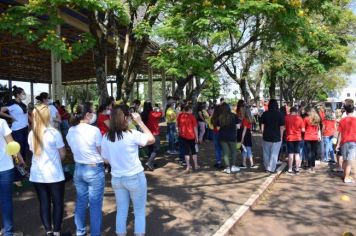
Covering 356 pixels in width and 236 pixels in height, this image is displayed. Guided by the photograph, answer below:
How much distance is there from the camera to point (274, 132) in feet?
31.5

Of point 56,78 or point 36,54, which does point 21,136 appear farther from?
point 36,54

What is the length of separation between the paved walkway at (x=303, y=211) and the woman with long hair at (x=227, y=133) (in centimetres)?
120

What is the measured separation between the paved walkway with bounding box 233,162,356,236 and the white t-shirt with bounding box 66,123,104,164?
2.42m

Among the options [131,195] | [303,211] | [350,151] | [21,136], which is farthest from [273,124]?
[131,195]

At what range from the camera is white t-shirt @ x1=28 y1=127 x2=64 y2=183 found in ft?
15.5

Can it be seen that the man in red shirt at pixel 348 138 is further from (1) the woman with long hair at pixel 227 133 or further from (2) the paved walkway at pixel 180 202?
(1) the woman with long hair at pixel 227 133

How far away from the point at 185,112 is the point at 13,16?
14.7 ft

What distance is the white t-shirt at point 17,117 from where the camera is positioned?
8523 millimetres

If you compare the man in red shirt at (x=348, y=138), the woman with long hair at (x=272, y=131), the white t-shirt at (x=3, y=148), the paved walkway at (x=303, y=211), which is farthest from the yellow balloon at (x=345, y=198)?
the white t-shirt at (x=3, y=148)

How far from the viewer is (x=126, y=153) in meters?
4.38

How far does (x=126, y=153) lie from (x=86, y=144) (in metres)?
0.63

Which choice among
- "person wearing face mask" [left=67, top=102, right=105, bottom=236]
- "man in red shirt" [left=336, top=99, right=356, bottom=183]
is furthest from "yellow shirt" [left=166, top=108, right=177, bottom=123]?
"person wearing face mask" [left=67, top=102, right=105, bottom=236]

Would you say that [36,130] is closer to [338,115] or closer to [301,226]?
[301,226]

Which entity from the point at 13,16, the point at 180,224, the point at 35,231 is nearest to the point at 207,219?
the point at 180,224
